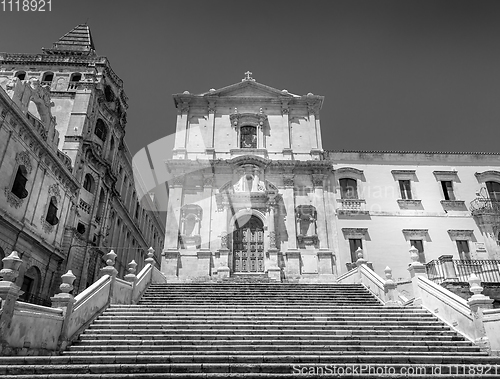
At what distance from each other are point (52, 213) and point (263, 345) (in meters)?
17.8

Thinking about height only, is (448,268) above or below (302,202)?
below

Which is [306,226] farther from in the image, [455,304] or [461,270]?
[455,304]

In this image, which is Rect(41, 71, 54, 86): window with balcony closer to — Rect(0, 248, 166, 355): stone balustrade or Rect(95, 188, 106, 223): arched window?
Rect(95, 188, 106, 223): arched window

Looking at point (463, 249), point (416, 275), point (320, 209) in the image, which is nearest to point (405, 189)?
point (463, 249)

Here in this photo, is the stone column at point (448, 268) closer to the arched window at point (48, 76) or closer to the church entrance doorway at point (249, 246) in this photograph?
the church entrance doorway at point (249, 246)

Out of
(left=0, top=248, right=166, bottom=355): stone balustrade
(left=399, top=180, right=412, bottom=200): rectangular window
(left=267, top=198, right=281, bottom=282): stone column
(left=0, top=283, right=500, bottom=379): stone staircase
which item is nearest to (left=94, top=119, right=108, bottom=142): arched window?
(left=267, top=198, right=281, bottom=282): stone column

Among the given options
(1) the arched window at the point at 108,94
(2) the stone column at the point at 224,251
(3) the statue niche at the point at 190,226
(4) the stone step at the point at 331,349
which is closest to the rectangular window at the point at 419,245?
(2) the stone column at the point at 224,251

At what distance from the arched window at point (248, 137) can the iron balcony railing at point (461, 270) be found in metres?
12.5

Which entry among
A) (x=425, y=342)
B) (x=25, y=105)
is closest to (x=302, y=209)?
(x=425, y=342)

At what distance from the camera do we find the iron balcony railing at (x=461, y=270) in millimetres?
16406

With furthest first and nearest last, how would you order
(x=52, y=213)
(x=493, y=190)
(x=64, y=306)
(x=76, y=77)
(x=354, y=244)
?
(x=76, y=77) < (x=493, y=190) < (x=52, y=213) < (x=354, y=244) < (x=64, y=306)

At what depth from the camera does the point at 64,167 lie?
2220cm

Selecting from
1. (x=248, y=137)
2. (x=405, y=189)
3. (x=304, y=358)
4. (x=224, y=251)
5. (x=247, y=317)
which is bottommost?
(x=304, y=358)

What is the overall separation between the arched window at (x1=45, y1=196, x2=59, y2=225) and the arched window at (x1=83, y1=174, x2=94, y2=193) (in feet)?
16.8
